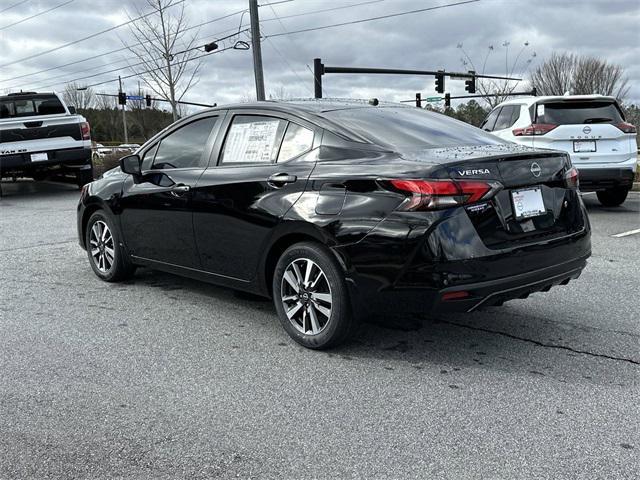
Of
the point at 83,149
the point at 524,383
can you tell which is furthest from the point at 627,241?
the point at 83,149

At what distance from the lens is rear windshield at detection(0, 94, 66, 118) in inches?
571

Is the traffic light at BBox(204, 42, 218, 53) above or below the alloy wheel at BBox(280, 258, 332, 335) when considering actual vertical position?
above

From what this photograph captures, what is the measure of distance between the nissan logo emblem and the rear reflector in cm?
87

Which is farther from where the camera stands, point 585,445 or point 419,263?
point 419,263

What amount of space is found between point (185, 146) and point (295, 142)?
1239 mm

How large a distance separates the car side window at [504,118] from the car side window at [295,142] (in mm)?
7456

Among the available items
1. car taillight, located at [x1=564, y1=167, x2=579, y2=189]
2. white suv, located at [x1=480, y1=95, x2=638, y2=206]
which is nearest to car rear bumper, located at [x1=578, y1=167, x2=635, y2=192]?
white suv, located at [x1=480, y1=95, x2=638, y2=206]

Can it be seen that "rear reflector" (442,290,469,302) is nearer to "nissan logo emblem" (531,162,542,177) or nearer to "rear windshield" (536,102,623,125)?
"nissan logo emblem" (531,162,542,177)

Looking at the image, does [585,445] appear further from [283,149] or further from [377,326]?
[283,149]

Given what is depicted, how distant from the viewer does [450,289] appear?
11.8 feet

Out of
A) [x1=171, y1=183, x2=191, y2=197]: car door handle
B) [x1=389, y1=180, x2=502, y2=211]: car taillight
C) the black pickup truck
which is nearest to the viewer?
[x1=389, y1=180, x2=502, y2=211]: car taillight

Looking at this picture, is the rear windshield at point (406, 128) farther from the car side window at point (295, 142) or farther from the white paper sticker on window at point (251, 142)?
the white paper sticker on window at point (251, 142)

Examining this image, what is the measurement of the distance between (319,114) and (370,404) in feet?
6.44

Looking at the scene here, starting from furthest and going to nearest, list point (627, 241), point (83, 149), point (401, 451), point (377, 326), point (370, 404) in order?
point (83, 149)
point (627, 241)
point (377, 326)
point (370, 404)
point (401, 451)
